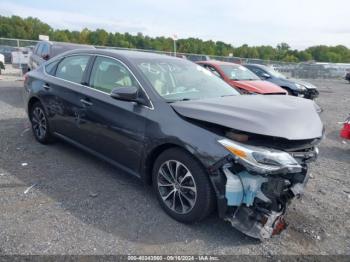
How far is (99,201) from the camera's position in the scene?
3.71 meters

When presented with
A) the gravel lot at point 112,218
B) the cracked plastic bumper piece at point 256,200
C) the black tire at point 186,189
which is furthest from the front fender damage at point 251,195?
the gravel lot at point 112,218

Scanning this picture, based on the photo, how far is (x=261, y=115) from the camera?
119 inches

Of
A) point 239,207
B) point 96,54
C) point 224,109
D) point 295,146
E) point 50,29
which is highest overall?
point 50,29

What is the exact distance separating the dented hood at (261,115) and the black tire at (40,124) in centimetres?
282

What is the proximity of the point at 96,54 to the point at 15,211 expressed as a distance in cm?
226

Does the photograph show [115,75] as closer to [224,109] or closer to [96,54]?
[96,54]

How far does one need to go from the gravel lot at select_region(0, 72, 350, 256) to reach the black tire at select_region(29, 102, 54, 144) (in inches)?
16.4

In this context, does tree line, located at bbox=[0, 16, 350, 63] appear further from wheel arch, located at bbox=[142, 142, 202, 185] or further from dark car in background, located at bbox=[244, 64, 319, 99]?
wheel arch, located at bbox=[142, 142, 202, 185]

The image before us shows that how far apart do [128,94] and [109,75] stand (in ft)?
2.72

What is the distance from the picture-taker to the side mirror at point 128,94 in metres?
3.50

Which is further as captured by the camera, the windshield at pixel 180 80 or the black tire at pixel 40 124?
the black tire at pixel 40 124

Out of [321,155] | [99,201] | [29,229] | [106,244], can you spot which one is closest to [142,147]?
[99,201]

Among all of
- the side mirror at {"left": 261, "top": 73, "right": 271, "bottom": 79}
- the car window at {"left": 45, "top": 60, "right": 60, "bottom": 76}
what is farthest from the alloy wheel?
the side mirror at {"left": 261, "top": 73, "right": 271, "bottom": 79}

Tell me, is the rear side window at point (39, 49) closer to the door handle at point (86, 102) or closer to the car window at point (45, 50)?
the car window at point (45, 50)
